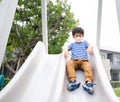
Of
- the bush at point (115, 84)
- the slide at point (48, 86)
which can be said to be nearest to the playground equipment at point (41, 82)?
the slide at point (48, 86)

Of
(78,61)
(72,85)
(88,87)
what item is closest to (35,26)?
(78,61)

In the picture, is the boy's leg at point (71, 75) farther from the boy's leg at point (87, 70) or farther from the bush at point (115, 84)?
the bush at point (115, 84)

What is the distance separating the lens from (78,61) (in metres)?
4.28

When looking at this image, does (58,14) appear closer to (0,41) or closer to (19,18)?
(19,18)

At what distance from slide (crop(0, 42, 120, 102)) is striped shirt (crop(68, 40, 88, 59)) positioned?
140 millimetres

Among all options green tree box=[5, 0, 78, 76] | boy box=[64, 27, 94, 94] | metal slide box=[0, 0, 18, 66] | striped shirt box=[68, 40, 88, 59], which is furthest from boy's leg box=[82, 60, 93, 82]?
green tree box=[5, 0, 78, 76]

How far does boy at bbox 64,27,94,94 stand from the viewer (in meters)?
3.83

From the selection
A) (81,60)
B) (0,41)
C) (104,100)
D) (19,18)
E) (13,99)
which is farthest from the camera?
(19,18)

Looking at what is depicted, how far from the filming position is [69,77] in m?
3.99

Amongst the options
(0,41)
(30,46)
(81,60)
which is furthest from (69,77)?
(30,46)

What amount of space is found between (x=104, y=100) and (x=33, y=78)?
45.9 inches

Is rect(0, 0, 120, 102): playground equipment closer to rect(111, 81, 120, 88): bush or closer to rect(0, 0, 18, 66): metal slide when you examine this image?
rect(0, 0, 18, 66): metal slide

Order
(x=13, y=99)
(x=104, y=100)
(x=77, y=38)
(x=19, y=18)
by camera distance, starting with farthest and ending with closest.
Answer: (x=19, y=18) → (x=77, y=38) → (x=13, y=99) → (x=104, y=100)

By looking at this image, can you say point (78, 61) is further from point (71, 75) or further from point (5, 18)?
point (5, 18)
